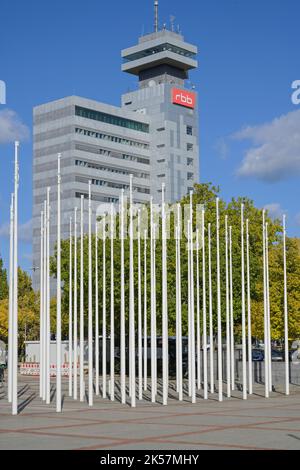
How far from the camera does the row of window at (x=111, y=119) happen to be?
17875 centimetres

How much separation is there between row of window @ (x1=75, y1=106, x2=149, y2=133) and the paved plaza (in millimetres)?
144016

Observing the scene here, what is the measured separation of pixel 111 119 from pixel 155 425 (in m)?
165

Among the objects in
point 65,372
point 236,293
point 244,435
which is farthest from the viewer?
point 65,372

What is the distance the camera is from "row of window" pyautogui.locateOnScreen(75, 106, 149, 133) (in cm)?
17875

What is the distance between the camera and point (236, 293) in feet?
196

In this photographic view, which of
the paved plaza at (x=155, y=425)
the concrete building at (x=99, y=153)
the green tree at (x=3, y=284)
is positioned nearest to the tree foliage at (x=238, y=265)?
the paved plaza at (x=155, y=425)

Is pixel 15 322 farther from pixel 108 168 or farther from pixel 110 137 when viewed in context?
pixel 110 137

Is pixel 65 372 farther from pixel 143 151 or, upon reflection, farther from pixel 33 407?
pixel 143 151

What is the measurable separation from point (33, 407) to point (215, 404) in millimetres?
7923

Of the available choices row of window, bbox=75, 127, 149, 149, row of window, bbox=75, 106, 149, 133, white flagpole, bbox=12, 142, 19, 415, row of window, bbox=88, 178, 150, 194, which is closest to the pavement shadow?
white flagpole, bbox=12, 142, 19, 415

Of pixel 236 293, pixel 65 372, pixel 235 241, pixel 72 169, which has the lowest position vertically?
pixel 65 372

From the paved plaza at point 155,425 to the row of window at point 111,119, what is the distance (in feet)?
472

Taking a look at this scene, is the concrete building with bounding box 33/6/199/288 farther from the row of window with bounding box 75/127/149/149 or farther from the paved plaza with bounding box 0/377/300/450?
the paved plaza with bounding box 0/377/300/450

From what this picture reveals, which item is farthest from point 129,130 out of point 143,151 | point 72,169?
point 72,169
